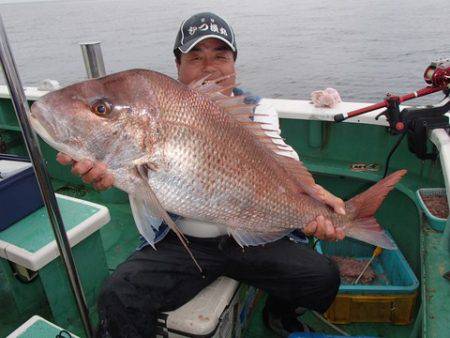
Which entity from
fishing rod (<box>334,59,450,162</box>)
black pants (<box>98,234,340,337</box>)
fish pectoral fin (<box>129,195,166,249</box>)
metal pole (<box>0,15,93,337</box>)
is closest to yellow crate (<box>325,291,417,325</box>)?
black pants (<box>98,234,340,337</box>)

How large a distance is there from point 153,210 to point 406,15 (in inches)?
1318

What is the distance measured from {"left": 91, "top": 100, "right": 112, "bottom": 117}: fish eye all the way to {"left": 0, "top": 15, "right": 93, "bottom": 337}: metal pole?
262 millimetres

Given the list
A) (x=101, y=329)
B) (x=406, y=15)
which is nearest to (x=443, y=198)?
(x=101, y=329)

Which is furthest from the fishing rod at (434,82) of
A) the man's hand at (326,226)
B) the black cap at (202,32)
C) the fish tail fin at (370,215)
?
the black cap at (202,32)

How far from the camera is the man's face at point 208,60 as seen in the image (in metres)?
2.68

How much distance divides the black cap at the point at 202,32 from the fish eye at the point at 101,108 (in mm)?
1202

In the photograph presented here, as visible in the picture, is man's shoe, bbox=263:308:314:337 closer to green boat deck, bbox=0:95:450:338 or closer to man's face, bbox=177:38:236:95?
green boat deck, bbox=0:95:450:338

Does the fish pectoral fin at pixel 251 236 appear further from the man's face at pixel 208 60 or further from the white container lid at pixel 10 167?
the white container lid at pixel 10 167

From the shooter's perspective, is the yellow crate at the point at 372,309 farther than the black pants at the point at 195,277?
Yes

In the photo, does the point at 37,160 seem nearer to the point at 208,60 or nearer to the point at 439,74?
the point at 208,60

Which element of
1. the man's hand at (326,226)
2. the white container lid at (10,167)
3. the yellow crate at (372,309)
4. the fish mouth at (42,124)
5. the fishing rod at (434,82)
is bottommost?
the yellow crate at (372,309)

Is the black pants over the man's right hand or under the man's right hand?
under

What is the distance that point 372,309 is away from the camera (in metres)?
2.86

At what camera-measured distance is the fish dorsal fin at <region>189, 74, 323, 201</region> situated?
5.81 feet
